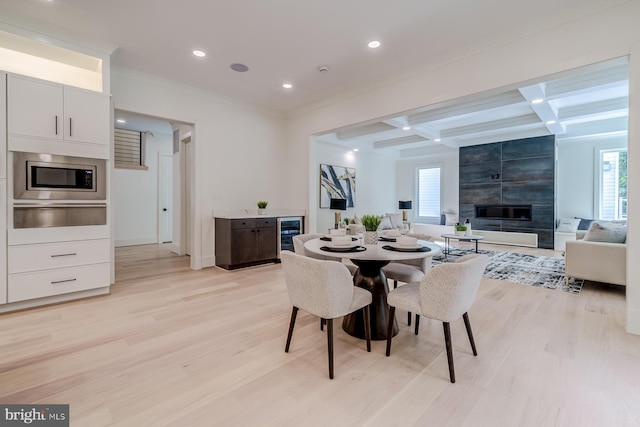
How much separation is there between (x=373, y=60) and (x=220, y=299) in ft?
11.4

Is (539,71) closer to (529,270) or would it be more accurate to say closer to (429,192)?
(529,270)

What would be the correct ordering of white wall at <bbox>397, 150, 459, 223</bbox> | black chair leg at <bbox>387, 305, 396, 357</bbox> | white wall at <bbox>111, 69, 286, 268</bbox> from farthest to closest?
white wall at <bbox>397, 150, 459, 223</bbox> → white wall at <bbox>111, 69, 286, 268</bbox> → black chair leg at <bbox>387, 305, 396, 357</bbox>

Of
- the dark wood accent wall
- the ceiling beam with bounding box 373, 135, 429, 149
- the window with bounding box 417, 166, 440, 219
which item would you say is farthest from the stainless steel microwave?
the window with bounding box 417, 166, 440, 219

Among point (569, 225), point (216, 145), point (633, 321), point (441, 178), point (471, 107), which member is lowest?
point (633, 321)

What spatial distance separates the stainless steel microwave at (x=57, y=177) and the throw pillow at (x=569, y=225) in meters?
9.00

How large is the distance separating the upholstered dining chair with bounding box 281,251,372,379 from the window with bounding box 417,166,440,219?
8.13 meters

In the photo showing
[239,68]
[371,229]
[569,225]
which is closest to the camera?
[371,229]

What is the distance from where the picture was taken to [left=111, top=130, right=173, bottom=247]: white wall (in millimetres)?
6855

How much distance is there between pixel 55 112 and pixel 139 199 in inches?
177

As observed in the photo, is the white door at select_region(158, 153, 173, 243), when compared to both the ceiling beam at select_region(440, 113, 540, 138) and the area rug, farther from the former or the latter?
the ceiling beam at select_region(440, 113, 540, 138)

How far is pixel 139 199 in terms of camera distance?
7.13 metres

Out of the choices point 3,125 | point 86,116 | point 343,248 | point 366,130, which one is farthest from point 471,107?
point 3,125

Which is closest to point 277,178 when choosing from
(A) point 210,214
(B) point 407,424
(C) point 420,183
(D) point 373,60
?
(A) point 210,214

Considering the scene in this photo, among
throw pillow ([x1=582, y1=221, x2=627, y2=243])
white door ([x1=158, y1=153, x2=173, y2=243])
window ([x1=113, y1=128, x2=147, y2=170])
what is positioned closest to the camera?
throw pillow ([x1=582, y1=221, x2=627, y2=243])
